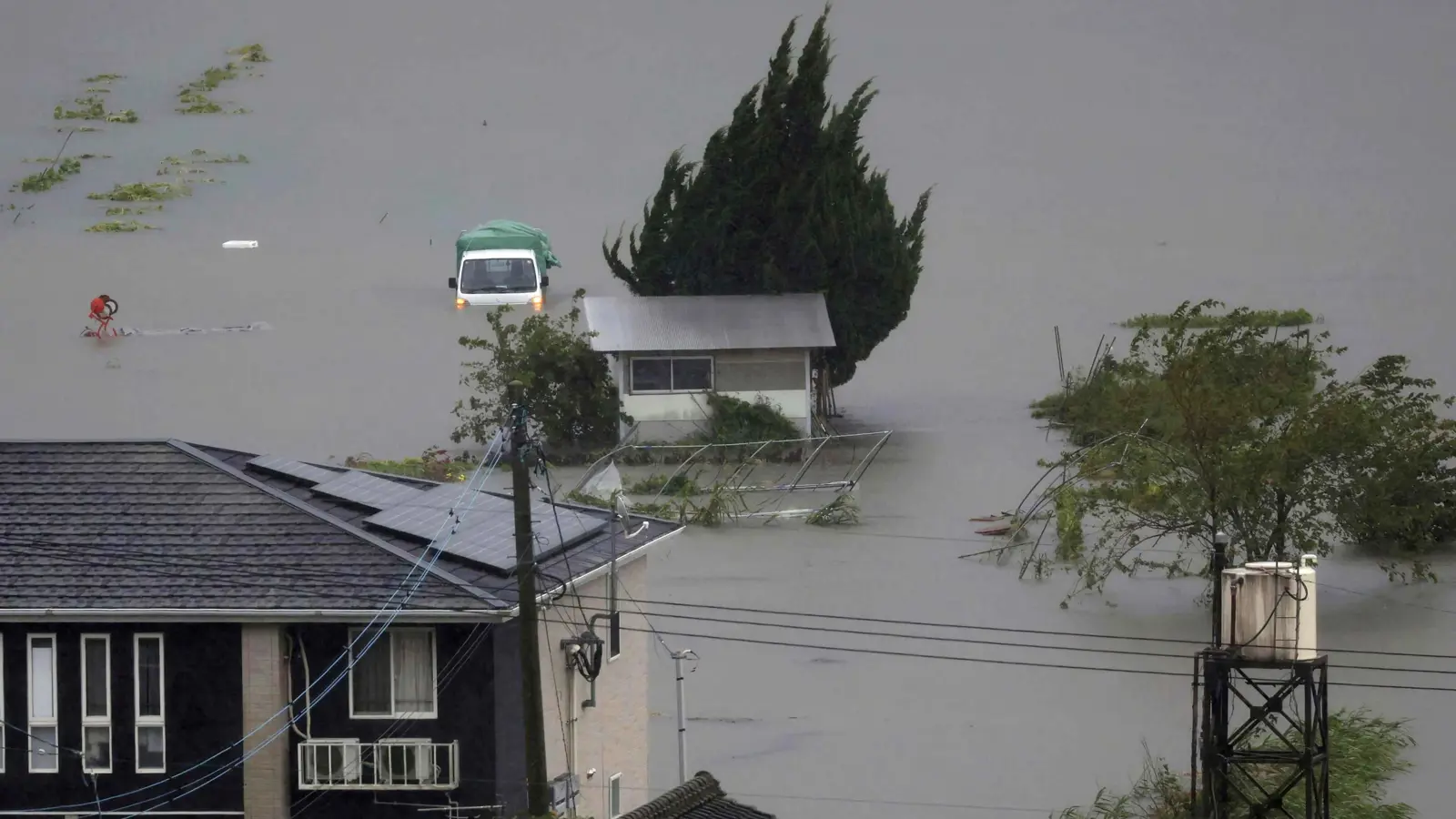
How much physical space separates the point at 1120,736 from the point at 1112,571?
6881 millimetres

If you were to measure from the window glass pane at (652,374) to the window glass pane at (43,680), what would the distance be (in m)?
20.5

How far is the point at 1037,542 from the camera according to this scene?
1043 inches

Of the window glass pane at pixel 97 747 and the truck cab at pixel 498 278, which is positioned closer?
the window glass pane at pixel 97 747

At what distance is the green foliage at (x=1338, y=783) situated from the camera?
1727cm

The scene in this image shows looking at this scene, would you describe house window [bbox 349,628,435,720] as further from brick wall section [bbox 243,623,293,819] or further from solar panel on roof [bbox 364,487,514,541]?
solar panel on roof [bbox 364,487,514,541]

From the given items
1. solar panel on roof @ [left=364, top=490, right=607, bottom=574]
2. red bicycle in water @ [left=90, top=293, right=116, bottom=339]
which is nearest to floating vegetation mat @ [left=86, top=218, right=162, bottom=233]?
red bicycle in water @ [left=90, top=293, right=116, bottom=339]

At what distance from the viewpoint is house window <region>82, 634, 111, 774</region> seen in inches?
538

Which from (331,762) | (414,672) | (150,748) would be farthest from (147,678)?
Answer: (414,672)

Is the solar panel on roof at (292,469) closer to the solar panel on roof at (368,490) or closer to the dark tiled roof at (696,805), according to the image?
the solar panel on roof at (368,490)

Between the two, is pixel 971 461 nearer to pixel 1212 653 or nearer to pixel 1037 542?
pixel 1037 542

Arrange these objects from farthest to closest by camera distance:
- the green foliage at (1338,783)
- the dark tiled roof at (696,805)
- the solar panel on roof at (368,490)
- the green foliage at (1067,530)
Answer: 1. the green foliage at (1067,530)
2. the green foliage at (1338,783)
3. the solar panel on roof at (368,490)
4. the dark tiled roof at (696,805)

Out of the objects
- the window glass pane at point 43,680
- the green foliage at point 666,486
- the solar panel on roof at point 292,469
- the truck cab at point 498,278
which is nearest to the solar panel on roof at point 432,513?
the solar panel on roof at point 292,469

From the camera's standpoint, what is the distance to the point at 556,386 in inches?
1326

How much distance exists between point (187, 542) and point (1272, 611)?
306 inches
